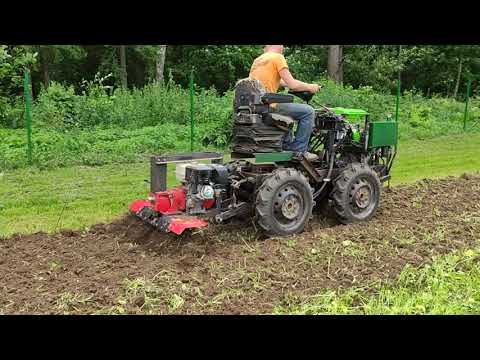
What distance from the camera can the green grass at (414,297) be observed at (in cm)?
481

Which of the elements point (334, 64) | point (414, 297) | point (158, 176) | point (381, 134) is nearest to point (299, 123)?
point (381, 134)

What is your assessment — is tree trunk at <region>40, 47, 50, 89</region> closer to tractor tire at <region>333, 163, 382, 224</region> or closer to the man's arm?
the man's arm

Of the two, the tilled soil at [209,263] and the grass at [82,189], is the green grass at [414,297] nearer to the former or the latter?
the tilled soil at [209,263]

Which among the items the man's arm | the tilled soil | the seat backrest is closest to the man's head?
the man's arm

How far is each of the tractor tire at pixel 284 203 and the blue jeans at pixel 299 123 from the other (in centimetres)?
42

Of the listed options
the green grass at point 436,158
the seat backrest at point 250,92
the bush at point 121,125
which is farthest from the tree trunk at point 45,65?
the seat backrest at point 250,92

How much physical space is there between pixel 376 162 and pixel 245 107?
2.42 meters

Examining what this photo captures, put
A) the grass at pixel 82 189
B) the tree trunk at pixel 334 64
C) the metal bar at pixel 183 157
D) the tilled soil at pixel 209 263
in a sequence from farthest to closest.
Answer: the tree trunk at pixel 334 64
the grass at pixel 82 189
the metal bar at pixel 183 157
the tilled soil at pixel 209 263

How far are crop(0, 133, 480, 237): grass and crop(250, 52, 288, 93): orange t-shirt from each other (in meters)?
2.71

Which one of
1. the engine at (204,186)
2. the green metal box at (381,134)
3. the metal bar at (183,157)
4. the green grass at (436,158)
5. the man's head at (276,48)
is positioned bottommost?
the green grass at (436,158)

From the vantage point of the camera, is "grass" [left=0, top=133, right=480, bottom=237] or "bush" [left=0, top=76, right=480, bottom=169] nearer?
"grass" [left=0, top=133, right=480, bottom=237]

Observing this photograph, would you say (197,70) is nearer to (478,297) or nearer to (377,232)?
(377,232)

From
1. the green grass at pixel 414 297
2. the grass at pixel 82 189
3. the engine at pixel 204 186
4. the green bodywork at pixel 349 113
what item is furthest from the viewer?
the green bodywork at pixel 349 113

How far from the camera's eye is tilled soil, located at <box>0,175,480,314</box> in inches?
199
